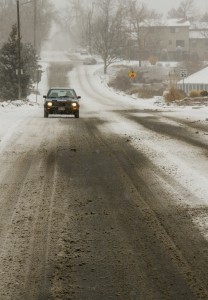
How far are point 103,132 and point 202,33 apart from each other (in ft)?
373

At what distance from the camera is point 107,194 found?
20.4 feet

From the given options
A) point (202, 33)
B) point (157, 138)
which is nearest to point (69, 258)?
point (157, 138)

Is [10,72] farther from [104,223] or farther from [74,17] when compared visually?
[74,17]

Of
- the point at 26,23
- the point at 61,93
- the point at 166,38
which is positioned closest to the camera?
the point at 61,93

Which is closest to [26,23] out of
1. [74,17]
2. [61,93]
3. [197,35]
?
[197,35]

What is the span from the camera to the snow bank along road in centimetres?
354

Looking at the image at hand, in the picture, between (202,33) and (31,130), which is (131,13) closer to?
(202,33)

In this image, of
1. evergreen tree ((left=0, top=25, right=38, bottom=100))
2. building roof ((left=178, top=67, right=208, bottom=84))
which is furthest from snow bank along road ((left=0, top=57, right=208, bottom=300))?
building roof ((left=178, top=67, right=208, bottom=84))

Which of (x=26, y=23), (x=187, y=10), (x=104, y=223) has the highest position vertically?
(x=187, y=10)

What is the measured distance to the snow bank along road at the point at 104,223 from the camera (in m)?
3.54

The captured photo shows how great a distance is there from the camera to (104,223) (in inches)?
196

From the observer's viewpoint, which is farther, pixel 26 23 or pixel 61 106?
pixel 26 23

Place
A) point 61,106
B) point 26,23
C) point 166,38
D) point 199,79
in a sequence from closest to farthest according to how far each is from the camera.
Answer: point 61,106 < point 199,79 < point 26,23 < point 166,38

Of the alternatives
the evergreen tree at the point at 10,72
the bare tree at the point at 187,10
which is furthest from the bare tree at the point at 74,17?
the evergreen tree at the point at 10,72
